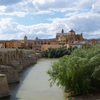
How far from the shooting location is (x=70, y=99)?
19.3m

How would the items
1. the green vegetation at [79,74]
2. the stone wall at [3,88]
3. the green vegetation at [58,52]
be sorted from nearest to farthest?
the green vegetation at [79,74] → the stone wall at [3,88] → the green vegetation at [58,52]

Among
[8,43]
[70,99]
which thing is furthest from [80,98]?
[8,43]

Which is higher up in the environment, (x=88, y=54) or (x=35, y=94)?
(x=88, y=54)

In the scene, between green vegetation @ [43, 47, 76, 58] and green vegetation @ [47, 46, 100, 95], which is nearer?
green vegetation @ [47, 46, 100, 95]

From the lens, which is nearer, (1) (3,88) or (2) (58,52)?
(1) (3,88)

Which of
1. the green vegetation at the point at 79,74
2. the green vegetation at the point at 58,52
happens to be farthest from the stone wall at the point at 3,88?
the green vegetation at the point at 58,52

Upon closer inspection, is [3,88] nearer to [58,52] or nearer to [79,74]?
[79,74]

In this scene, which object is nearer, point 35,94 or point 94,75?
point 94,75

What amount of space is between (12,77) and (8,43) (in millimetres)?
80142

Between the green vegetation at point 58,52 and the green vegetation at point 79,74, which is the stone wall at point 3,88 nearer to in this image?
the green vegetation at point 79,74

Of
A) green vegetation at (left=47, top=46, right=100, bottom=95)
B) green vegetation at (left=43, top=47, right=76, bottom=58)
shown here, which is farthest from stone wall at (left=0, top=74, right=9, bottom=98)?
green vegetation at (left=43, top=47, right=76, bottom=58)

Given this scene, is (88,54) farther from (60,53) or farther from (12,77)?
(60,53)

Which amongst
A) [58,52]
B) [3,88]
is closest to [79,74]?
[3,88]

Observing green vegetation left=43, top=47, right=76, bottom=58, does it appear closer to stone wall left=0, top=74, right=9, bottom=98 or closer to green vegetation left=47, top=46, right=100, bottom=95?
stone wall left=0, top=74, right=9, bottom=98
